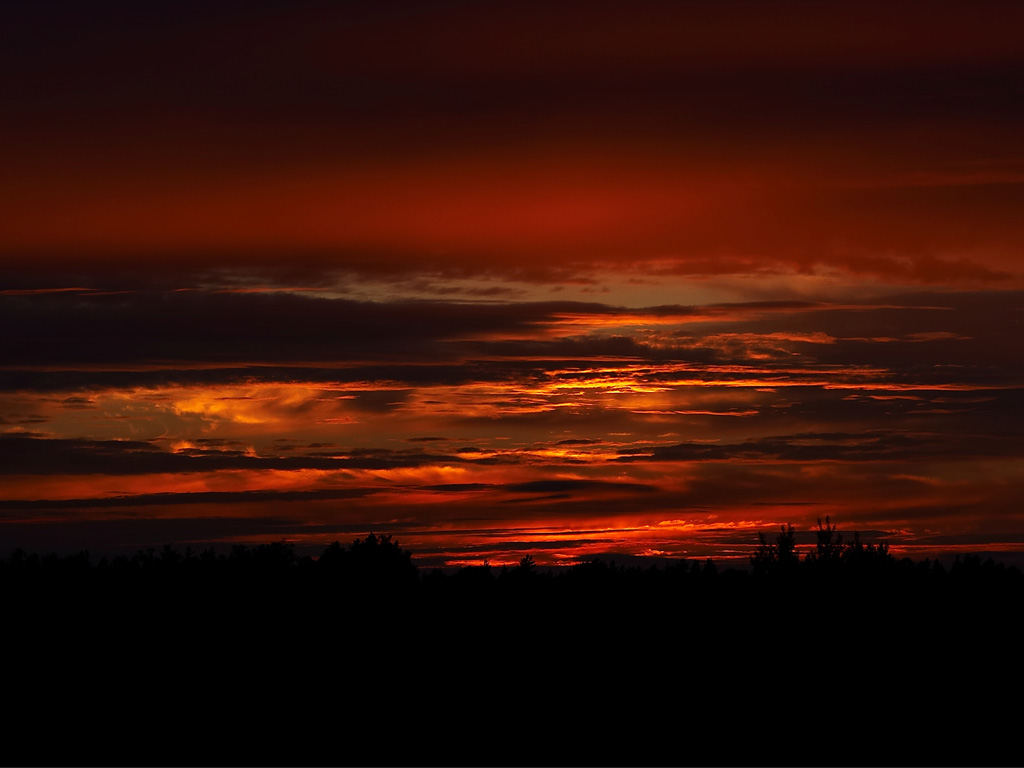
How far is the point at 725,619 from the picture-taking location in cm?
4806

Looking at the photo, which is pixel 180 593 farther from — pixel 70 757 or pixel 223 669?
pixel 70 757

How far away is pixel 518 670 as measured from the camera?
43156 mm

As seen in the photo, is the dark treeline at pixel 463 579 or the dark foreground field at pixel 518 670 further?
the dark treeline at pixel 463 579

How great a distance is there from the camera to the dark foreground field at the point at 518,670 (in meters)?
37.5

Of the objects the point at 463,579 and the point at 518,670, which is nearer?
the point at 518,670

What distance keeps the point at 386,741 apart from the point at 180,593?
17.5 meters

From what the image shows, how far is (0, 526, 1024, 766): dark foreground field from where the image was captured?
37531 millimetres

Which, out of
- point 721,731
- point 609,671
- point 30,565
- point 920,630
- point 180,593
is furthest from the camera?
point 30,565

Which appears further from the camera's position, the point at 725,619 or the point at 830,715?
the point at 725,619

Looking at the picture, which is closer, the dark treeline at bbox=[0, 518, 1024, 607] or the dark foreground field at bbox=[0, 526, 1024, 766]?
the dark foreground field at bbox=[0, 526, 1024, 766]

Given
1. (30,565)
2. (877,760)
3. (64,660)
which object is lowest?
(877,760)

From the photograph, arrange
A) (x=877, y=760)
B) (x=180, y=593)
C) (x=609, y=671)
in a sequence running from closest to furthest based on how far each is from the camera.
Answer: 1. (x=877, y=760)
2. (x=609, y=671)
3. (x=180, y=593)

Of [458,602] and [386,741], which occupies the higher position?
[458,602]

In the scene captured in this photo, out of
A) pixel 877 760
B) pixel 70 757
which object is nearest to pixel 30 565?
pixel 70 757
